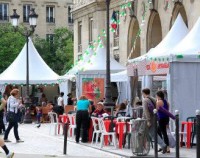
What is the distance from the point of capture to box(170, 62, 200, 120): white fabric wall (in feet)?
67.8

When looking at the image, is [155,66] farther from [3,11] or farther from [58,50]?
[3,11]

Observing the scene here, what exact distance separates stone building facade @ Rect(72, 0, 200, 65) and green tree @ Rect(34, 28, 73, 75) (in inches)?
882

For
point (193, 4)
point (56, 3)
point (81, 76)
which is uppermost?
point (56, 3)

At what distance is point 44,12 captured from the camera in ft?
267

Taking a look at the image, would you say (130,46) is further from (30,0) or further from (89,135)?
(30,0)

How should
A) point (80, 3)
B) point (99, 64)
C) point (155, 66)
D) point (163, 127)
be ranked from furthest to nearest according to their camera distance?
1. point (80, 3)
2. point (99, 64)
3. point (155, 66)
4. point (163, 127)

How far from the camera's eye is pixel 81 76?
34.8 m

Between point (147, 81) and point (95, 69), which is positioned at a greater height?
point (95, 69)

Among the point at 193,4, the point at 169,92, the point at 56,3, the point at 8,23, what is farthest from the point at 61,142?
the point at 56,3

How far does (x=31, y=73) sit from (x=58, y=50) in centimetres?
3084

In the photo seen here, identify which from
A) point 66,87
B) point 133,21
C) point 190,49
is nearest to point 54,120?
point 190,49

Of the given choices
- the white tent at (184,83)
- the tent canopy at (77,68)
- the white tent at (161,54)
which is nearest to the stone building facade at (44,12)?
the tent canopy at (77,68)

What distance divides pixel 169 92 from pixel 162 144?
2.78 m

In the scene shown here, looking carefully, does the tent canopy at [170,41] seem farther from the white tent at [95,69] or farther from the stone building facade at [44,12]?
the stone building facade at [44,12]
